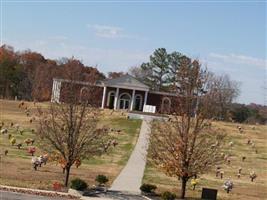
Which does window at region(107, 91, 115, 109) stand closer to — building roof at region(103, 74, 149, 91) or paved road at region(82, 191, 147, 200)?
building roof at region(103, 74, 149, 91)

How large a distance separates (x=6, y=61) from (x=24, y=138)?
54348 millimetres

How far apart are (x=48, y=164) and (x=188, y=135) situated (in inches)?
486

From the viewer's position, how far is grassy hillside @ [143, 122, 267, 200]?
2990cm

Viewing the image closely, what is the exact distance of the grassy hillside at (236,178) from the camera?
29895mm

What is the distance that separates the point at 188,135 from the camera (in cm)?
2647

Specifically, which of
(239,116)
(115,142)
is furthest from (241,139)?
(239,116)

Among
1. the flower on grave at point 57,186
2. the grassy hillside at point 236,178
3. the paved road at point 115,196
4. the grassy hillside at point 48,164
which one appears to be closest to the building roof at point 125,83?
the grassy hillside at point 48,164

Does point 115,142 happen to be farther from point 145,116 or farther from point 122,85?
point 122,85

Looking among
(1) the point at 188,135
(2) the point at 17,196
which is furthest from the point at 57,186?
(1) the point at 188,135

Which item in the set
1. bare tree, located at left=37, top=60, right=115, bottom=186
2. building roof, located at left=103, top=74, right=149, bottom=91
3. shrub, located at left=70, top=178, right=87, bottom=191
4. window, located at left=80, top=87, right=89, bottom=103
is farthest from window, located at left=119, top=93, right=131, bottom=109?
shrub, located at left=70, top=178, right=87, bottom=191

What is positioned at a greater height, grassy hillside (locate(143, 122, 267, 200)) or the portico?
the portico

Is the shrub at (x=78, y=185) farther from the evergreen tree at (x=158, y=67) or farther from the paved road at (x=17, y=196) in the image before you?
the evergreen tree at (x=158, y=67)

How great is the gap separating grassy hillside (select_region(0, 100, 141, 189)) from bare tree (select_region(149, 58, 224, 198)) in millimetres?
4463

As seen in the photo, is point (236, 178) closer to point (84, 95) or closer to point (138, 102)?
point (84, 95)
